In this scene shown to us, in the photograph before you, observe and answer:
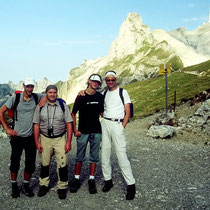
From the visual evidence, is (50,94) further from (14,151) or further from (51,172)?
(51,172)

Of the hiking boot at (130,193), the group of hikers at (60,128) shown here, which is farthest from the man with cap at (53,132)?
the hiking boot at (130,193)

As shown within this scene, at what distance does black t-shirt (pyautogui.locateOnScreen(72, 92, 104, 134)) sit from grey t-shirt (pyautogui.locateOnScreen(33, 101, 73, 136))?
1.69 feet

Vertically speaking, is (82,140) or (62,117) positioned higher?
(62,117)

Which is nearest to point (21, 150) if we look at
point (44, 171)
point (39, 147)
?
point (39, 147)

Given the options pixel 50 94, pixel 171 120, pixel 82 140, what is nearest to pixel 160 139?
pixel 171 120

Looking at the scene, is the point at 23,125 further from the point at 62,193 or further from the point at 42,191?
the point at 62,193

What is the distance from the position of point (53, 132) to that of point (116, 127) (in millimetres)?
2005

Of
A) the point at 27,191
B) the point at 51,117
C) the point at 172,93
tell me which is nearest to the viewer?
the point at 51,117

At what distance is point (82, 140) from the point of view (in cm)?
805

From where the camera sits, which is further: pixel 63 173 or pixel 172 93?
pixel 172 93

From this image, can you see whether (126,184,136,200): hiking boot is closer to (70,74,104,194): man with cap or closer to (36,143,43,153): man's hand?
(70,74,104,194): man with cap

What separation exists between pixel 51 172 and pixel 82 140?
3.21 metres

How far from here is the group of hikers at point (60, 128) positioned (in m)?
7.53

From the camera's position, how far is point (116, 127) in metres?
7.72
